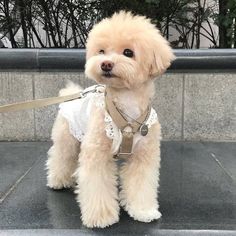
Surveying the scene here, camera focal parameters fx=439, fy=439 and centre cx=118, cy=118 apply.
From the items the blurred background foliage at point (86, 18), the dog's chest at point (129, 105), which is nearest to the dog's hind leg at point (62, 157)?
the dog's chest at point (129, 105)

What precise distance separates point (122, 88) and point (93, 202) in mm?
852

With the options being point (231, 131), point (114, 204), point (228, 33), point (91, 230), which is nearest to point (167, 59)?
point (114, 204)

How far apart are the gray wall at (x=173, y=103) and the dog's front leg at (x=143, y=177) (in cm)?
251

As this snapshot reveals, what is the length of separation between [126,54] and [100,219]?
1223 millimetres

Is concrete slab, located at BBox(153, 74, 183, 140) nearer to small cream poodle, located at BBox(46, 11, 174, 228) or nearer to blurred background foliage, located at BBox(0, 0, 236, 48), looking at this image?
blurred background foliage, located at BBox(0, 0, 236, 48)

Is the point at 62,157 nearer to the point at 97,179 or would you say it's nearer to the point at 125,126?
the point at 97,179

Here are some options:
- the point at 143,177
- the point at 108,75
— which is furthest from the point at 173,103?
the point at 108,75

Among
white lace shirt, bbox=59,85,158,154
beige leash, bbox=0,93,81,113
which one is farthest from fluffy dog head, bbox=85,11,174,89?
beige leash, bbox=0,93,81,113

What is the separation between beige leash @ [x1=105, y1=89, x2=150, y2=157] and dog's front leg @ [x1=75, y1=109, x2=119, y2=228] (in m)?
0.10

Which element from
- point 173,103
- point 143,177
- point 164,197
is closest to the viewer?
point 143,177

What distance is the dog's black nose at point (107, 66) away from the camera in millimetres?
2832

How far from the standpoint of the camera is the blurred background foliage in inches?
281

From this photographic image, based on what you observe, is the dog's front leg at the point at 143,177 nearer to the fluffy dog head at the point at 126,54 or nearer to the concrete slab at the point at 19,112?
the fluffy dog head at the point at 126,54

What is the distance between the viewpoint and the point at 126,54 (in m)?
2.94
